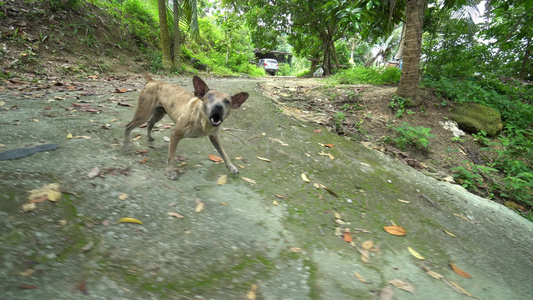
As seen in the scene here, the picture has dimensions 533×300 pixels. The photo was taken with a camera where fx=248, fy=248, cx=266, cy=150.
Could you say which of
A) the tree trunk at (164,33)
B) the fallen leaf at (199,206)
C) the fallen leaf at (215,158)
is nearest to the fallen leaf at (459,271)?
the fallen leaf at (199,206)

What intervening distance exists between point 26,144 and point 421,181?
233 inches

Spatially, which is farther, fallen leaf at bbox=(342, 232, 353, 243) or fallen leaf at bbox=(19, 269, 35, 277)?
fallen leaf at bbox=(342, 232, 353, 243)

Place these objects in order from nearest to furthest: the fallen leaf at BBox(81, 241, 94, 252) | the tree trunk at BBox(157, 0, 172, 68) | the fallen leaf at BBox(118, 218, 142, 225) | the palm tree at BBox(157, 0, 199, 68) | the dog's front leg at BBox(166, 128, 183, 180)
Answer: the fallen leaf at BBox(81, 241, 94, 252)
the fallen leaf at BBox(118, 218, 142, 225)
the dog's front leg at BBox(166, 128, 183, 180)
the tree trunk at BBox(157, 0, 172, 68)
the palm tree at BBox(157, 0, 199, 68)

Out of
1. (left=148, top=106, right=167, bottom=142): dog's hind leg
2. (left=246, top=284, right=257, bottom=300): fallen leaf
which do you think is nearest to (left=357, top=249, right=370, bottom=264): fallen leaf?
(left=246, top=284, right=257, bottom=300): fallen leaf

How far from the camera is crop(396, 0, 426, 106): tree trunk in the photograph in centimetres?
638

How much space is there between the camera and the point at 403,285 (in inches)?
82.5

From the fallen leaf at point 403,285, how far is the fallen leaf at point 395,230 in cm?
76

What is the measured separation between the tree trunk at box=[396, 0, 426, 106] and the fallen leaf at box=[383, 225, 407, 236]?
208 inches

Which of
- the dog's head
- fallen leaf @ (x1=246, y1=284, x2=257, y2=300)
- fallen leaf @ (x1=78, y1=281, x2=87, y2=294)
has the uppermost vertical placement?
the dog's head

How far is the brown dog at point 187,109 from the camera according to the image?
2.86 meters

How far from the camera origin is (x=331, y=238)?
2.55 metres

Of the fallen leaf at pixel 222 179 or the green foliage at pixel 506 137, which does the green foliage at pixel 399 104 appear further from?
the fallen leaf at pixel 222 179

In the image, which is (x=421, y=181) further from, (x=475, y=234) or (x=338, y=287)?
(x=338, y=287)

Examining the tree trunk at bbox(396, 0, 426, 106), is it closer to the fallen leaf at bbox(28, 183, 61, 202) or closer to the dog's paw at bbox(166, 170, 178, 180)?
the dog's paw at bbox(166, 170, 178, 180)
